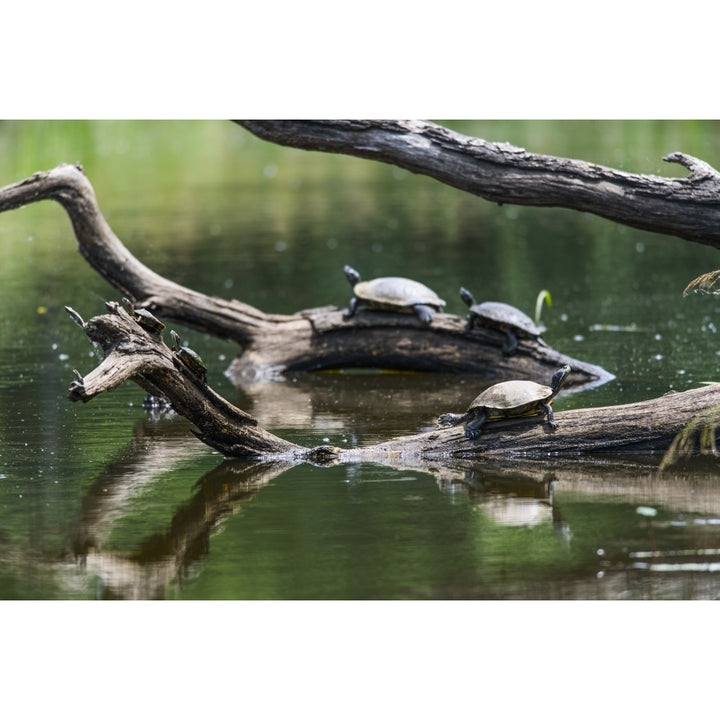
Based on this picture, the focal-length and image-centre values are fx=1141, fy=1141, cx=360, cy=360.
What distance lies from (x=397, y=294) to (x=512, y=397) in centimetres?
285

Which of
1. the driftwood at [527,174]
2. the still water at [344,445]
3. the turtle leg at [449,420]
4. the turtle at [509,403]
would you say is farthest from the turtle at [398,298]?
the turtle at [509,403]

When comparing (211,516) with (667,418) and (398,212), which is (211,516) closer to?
(667,418)

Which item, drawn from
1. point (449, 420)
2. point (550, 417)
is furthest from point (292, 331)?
point (550, 417)

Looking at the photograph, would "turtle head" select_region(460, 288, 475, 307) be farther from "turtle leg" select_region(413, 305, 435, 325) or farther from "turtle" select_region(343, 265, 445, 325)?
"turtle leg" select_region(413, 305, 435, 325)

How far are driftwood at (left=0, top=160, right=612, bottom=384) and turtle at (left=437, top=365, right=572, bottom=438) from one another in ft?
7.20

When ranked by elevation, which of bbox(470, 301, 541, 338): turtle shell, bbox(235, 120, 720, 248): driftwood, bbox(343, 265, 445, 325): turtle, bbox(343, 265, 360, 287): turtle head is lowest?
bbox(470, 301, 541, 338): turtle shell

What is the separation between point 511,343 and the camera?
28.4ft

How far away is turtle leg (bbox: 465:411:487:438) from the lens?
6.38 m

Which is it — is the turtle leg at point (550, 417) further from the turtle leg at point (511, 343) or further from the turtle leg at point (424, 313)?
the turtle leg at point (424, 313)

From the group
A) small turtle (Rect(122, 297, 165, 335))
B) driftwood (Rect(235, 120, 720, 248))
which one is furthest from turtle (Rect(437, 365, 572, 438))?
small turtle (Rect(122, 297, 165, 335))

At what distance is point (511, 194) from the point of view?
700 centimetres

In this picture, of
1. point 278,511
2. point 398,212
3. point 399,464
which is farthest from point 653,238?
point 278,511

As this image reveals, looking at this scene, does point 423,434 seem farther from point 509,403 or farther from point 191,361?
point 191,361

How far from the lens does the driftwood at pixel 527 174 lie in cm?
671
